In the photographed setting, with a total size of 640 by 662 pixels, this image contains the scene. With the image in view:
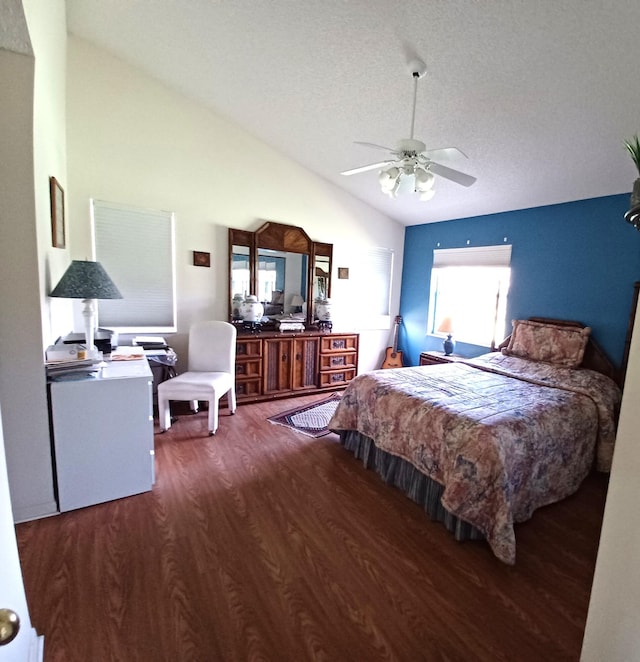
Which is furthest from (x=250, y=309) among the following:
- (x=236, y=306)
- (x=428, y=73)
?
(x=428, y=73)

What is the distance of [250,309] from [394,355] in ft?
7.52

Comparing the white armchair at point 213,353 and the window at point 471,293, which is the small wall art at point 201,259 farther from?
the window at point 471,293

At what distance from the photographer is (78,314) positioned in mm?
3268

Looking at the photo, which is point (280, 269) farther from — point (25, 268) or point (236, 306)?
point (25, 268)

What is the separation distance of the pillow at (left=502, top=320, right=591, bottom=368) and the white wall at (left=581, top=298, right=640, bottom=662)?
2652 mm

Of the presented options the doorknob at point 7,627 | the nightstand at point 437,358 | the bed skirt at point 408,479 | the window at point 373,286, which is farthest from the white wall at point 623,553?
the window at point 373,286

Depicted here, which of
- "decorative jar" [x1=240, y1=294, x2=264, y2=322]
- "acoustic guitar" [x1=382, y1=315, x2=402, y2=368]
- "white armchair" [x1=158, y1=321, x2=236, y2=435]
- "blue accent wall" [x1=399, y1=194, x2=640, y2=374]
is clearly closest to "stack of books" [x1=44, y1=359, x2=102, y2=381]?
"white armchair" [x1=158, y1=321, x2=236, y2=435]

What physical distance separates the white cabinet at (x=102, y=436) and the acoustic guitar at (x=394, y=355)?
3.54 m

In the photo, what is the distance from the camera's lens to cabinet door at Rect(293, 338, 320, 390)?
4.10 m

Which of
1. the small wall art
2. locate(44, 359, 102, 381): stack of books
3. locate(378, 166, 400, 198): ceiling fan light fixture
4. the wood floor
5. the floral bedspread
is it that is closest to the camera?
the wood floor

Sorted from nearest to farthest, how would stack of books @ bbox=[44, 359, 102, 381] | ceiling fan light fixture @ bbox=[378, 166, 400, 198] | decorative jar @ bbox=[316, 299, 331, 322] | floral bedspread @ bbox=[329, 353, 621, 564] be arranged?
1. floral bedspread @ bbox=[329, 353, 621, 564]
2. stack of books @ bbox=[44, 359, 102, 381]
3. ceiling fan light fixture @ bbox=[378, 166, 400, 198]
4. decorative jar @ bbox=[316, 299, 331, 322]

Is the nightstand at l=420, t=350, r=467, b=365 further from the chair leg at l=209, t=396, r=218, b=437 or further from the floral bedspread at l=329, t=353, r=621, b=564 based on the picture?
the chair leg at l=209, t=396, r=218, b=437

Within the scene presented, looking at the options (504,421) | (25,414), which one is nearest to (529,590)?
(504,421)

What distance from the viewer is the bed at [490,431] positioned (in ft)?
6.08
